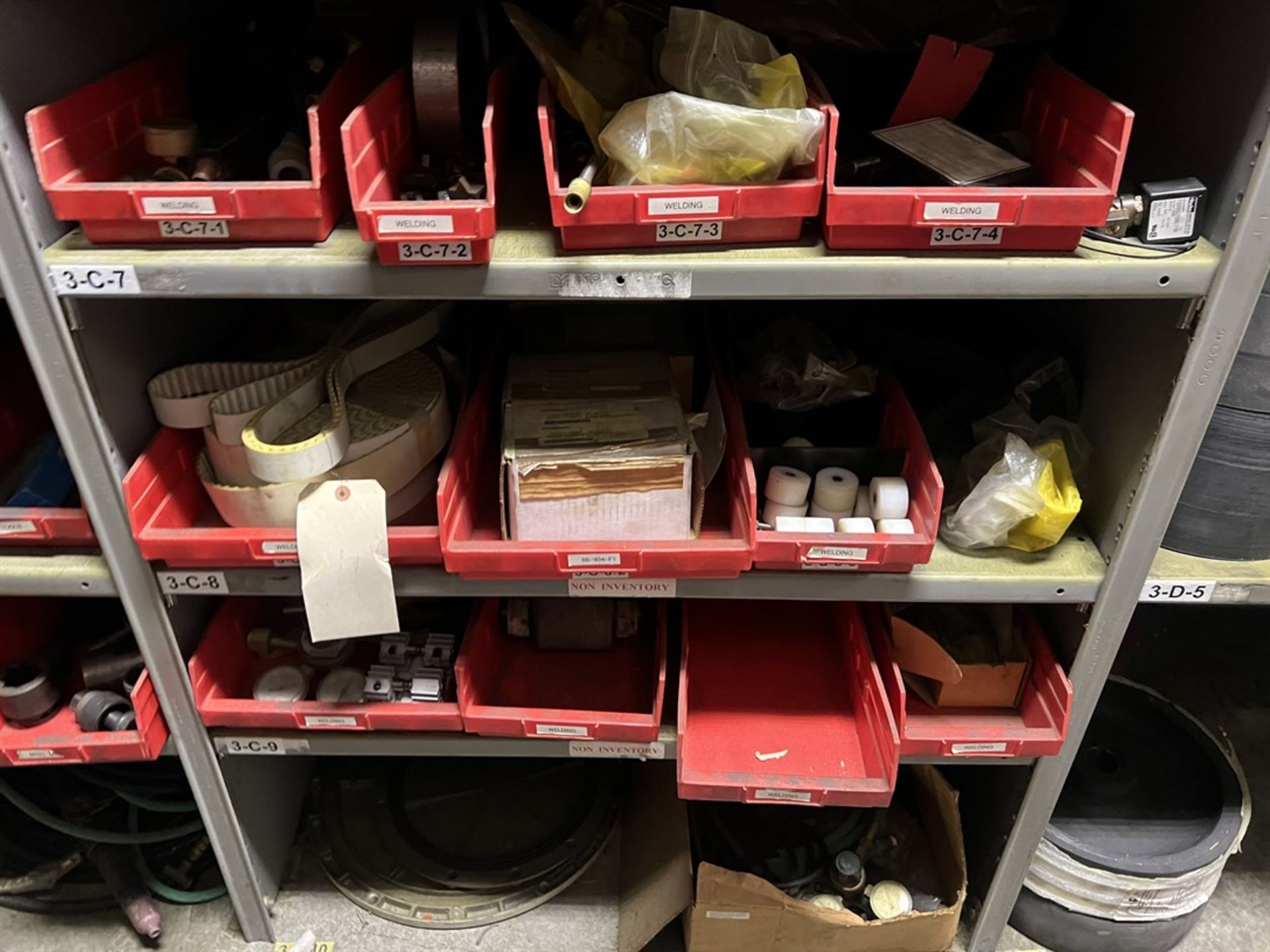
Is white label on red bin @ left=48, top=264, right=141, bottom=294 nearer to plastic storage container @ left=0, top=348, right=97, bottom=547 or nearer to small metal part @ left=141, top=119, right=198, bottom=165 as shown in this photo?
small metal part @ left=141, top=119, right=198, bottom=165

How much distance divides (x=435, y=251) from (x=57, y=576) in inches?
24.5

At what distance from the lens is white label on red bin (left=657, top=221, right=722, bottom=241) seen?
901 millimetres

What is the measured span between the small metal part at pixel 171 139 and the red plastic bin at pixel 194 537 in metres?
0.32

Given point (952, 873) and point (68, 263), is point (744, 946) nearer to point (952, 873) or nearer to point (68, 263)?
point (952, 873)

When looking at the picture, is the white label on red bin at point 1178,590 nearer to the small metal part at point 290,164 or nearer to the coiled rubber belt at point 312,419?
the coiled rubber belt at point 312,419

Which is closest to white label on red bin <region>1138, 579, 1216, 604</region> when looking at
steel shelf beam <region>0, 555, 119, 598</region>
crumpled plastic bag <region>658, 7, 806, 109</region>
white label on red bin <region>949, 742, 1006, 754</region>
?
white label on red bin <region>949, 742, 1006, 754</region>

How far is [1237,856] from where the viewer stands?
161cm

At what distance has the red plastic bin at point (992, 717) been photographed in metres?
1.17

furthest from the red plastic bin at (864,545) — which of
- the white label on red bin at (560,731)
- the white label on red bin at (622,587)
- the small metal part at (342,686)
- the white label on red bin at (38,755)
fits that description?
the white label on red bin at (38,755)

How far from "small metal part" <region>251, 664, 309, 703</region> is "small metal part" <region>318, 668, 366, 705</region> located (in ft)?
0.08

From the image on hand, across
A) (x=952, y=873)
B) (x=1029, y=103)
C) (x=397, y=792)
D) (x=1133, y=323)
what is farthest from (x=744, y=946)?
(x=1029, y=103)

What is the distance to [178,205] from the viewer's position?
2.92ft

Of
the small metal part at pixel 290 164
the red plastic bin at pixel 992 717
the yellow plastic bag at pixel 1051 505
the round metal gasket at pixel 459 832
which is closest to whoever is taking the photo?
the small metal part at pixel 290 164

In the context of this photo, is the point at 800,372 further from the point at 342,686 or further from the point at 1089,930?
the point at 1089,930
